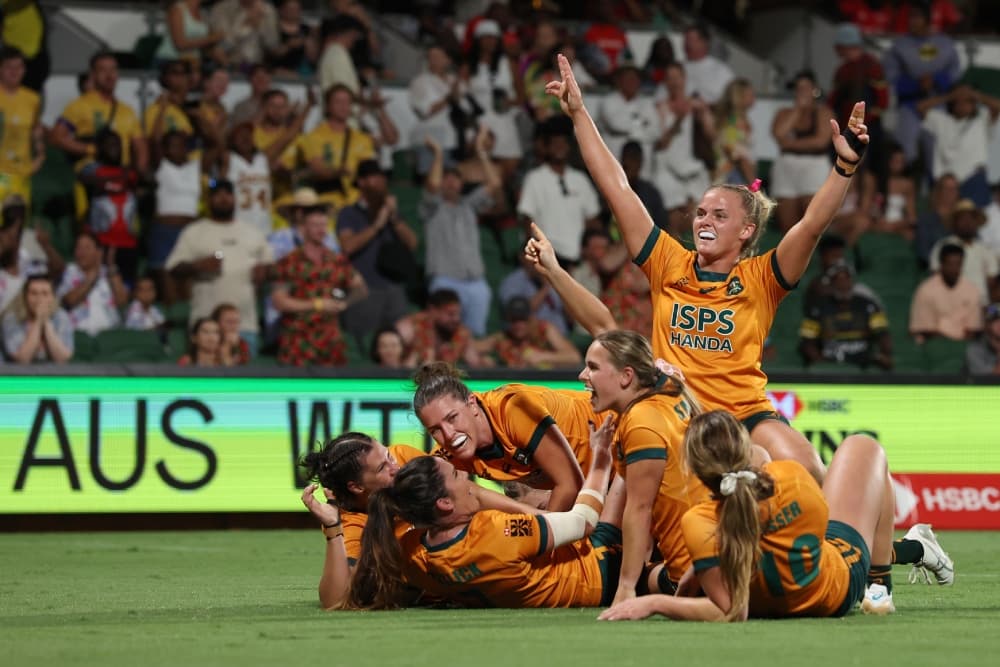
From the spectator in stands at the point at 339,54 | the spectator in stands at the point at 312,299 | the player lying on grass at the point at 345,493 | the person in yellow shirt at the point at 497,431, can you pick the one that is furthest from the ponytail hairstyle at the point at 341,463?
the spectator in stands at the point at 339,54

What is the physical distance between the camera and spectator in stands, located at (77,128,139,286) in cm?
1478

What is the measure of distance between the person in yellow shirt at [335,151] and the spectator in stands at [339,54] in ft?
1.55

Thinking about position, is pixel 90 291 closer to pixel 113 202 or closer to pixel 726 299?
pixel 113 202

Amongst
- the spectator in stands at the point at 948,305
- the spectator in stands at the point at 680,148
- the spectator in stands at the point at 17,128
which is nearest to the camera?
the spectator in stands at the point at 17,128

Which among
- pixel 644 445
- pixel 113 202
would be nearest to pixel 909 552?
pixel 644 445

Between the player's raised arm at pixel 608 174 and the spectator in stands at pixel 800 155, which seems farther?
the spectator in stands at pixel 800 155

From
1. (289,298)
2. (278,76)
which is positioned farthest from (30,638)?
(278,76)

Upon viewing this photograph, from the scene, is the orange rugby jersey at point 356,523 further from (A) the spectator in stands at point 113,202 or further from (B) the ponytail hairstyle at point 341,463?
(A) the spectator in stands at point 113,202

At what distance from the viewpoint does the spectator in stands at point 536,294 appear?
15.1 m

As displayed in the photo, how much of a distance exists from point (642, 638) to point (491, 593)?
1.29 m

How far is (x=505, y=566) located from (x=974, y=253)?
1120 cm

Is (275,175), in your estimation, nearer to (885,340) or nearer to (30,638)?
(885,340)

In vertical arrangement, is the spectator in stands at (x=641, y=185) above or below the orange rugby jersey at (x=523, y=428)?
above

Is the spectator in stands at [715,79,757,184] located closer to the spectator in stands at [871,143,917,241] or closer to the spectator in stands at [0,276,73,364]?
the spectator in stands at [871,143,917,241]
